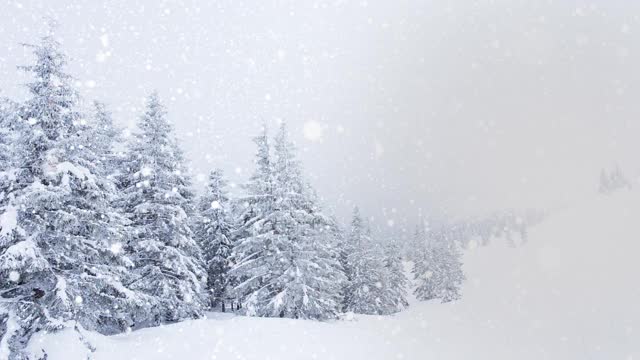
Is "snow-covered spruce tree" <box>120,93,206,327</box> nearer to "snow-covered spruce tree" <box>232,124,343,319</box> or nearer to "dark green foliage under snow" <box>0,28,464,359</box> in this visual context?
"dark green foliage under snow" <box>0,28,464,359</box>

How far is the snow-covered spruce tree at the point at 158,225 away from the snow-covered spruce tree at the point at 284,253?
314 cm

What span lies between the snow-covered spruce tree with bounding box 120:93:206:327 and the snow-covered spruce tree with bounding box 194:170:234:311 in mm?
9546

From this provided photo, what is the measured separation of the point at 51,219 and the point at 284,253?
43.9 feet

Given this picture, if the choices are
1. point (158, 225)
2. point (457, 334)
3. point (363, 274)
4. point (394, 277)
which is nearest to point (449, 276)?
point (394, 277)

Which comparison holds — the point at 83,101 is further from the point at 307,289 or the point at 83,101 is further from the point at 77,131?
the point at 307,289

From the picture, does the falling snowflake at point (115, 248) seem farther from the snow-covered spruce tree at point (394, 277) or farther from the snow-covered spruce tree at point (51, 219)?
the snow-covered spruce tree at point (394, 277)

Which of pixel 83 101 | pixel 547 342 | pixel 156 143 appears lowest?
pixel 547 342

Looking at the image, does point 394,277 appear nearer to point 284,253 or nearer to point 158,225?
point 284,253

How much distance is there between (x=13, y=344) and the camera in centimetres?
1321

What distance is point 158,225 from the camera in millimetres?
22750

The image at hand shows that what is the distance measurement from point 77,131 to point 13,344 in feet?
21.7

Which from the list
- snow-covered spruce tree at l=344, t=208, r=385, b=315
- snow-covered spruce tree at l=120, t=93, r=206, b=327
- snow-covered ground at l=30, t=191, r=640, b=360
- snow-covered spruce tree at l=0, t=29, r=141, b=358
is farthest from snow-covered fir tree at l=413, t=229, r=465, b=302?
snow-covered spruce tree at l=0, t=29, r=141, b=358

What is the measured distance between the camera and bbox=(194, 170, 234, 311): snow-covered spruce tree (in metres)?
33.8

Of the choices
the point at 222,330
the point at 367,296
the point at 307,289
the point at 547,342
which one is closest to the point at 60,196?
the point at 222,330
